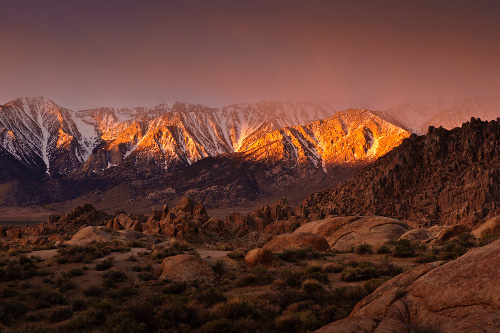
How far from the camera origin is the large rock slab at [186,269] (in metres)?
19.1

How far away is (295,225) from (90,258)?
170ft

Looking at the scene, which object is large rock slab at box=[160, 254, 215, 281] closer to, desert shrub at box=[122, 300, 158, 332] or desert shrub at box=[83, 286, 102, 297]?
desert shrub at box=[83, 286, 102, 297]

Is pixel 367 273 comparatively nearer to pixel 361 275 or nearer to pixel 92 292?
pixel 361 275

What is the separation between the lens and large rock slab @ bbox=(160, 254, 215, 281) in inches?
752

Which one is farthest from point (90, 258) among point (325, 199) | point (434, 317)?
point (325, 199)

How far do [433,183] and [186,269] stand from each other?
84.7 metres

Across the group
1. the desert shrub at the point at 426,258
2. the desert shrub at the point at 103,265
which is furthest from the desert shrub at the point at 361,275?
the desert shrub at the point at 103,265

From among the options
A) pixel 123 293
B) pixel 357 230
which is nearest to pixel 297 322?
pixel 123 293

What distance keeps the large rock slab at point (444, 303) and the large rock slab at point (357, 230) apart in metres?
18.6

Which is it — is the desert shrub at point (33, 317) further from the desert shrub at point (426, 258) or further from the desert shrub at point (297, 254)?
the desert shrub at point (426, 258)

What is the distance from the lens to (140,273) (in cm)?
1984

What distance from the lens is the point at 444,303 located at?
833 centimetres

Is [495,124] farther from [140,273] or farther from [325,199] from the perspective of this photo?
[140,273]

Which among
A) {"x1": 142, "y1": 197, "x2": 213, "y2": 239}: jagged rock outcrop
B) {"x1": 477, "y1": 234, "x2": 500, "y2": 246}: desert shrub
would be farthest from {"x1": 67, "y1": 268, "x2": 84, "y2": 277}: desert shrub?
{"x1": 142, "y1": 197, "x2": 213, "y2": 239}: jagged rock outcrop
